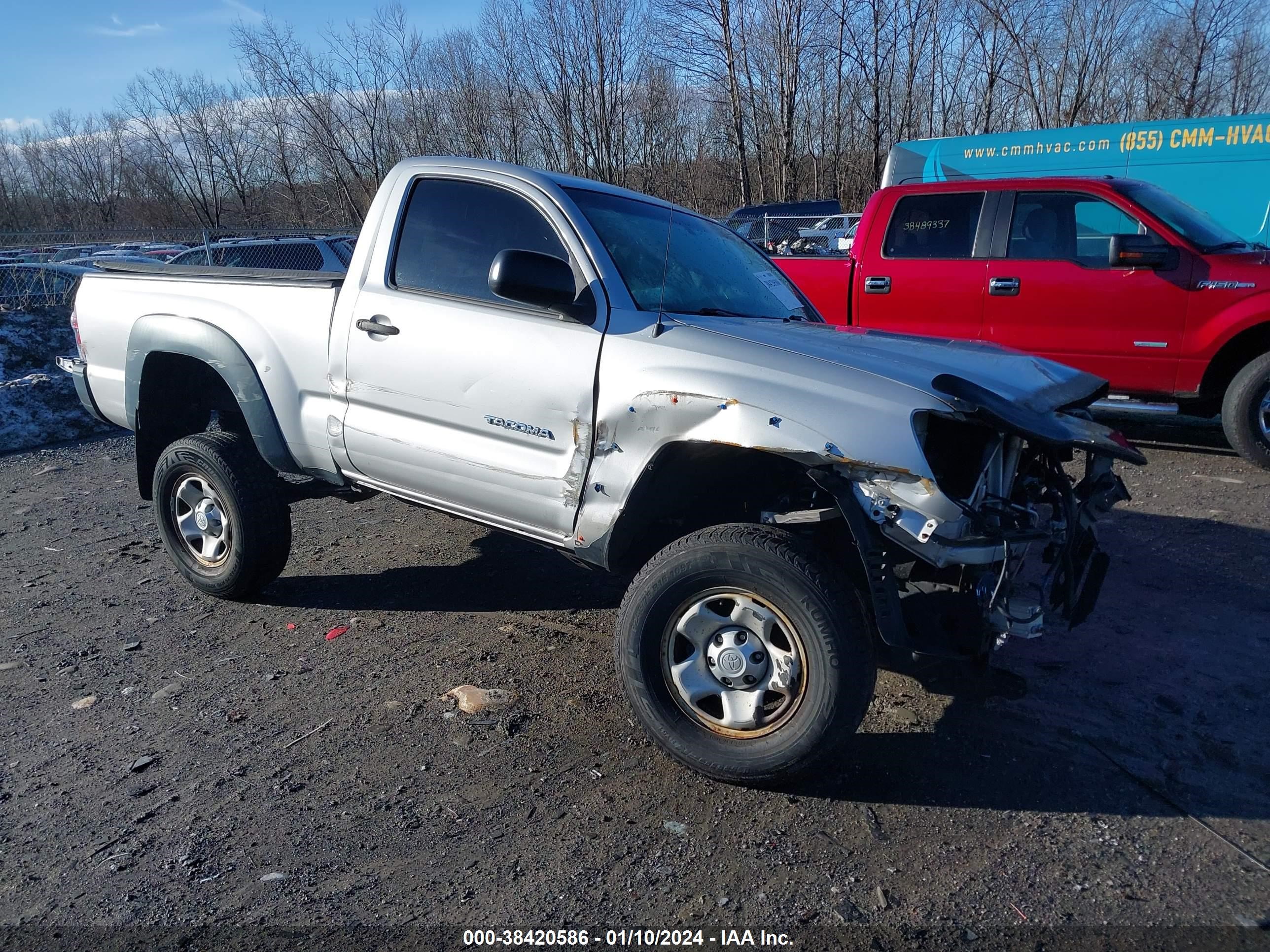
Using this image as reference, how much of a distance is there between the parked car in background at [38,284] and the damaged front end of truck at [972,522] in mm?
13102

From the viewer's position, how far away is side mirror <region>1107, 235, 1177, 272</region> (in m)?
6.61

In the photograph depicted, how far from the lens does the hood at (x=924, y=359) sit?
3072 millimetres

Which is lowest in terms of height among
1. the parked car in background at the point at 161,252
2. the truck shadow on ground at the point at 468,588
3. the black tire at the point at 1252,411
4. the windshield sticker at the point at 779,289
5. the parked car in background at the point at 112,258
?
the truck shadow on ground at the point at 468,588

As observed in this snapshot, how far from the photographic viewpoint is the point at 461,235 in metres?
3.92

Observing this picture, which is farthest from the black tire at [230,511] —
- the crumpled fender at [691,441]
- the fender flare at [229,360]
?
the crumpled fender at [691,441]

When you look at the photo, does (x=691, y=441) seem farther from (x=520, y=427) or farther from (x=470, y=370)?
(x=470, y=370)

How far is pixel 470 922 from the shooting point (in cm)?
249

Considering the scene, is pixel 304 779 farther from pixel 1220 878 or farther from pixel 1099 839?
pixel 1220 878

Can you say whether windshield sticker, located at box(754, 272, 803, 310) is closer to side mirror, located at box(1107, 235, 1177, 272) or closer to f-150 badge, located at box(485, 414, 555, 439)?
f-150 badge, located at box(485, 414, 555, 439)

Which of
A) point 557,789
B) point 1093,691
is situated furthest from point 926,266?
point 557,789

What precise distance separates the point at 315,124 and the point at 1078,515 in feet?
90.2

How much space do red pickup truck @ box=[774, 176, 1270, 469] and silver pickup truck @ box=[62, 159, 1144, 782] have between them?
3511 mm

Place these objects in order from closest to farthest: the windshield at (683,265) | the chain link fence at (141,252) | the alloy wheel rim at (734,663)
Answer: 1. the alloy wheel rim at (734,663)
2. the windshield at (683,265)
3. the chain link fence at (141,252)

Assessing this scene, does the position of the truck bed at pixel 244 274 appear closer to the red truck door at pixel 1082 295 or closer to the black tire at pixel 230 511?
the black tire at pixel 230 511
